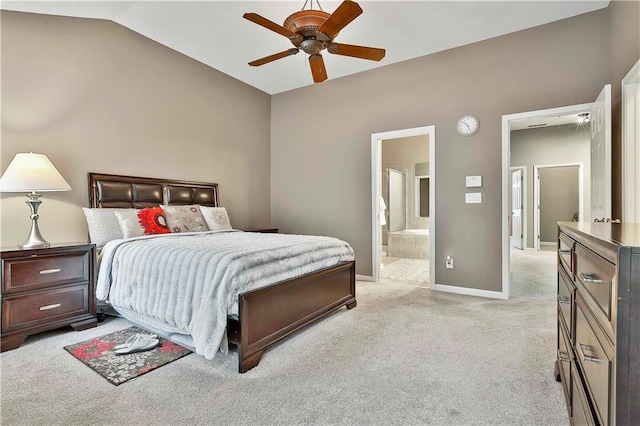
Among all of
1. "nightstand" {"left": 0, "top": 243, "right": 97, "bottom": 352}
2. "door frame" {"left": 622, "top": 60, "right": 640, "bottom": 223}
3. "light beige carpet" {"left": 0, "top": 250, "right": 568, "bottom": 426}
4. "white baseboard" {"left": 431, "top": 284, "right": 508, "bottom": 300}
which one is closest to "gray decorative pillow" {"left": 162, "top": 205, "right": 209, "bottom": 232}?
"nightstand" {"left": 0, "top": 243, "right": 97, "bottom": 352}

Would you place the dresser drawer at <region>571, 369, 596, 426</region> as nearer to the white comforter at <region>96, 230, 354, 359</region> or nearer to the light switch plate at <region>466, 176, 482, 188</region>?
the white comforter at <region>96, 230, 354, 359</region>

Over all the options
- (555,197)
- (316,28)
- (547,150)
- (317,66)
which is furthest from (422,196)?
(316,28)

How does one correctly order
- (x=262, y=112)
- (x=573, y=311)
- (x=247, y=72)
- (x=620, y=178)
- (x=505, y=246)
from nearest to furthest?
(x=573, y=311), (x=620, y=178), (x=505, y=246), (x=247, y=72), (x=262, y=112)

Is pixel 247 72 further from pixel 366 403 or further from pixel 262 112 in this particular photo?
pixel 366 403

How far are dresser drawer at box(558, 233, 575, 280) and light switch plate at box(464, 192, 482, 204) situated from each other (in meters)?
2.08

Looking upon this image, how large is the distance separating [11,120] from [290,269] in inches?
110

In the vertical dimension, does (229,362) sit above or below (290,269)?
below

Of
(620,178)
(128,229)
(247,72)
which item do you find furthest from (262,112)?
(620,178)

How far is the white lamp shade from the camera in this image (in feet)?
8.59

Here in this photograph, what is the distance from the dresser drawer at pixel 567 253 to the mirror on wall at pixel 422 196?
5.74 m

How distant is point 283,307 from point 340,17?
2090 mm

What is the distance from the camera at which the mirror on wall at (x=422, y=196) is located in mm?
7520

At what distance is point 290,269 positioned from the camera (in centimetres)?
257

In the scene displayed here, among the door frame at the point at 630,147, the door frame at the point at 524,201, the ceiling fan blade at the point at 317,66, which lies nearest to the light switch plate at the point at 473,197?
the door frame at the point at 630,147
